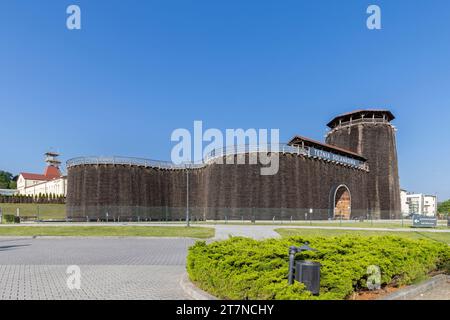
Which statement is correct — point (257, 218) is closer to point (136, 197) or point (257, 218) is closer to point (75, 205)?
point (136, 197)

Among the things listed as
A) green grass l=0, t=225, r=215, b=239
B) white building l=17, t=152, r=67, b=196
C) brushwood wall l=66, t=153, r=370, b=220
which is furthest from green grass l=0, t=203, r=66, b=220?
green grass l=0, t=225, r=215, b=239

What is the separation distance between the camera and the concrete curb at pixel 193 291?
7.32m

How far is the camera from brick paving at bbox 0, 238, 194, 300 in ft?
26.7

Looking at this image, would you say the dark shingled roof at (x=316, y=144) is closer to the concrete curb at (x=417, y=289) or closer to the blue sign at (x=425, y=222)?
the blue sign at (x=425, y=222)

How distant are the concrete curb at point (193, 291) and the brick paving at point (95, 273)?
6.4 inches

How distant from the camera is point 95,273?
10625mm

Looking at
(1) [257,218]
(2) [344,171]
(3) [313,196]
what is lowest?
(1) [257,218]

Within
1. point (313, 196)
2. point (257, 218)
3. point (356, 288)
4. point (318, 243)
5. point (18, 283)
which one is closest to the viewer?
point (356, 288)

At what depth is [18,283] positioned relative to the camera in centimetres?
927

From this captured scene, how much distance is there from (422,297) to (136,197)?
51.8 metres

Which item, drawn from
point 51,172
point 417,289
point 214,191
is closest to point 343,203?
point 214,191

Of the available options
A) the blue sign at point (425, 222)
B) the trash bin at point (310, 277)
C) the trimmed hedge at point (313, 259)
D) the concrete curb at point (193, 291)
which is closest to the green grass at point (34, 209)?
the blue sign at point (425, 222)

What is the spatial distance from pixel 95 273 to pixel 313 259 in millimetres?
6993

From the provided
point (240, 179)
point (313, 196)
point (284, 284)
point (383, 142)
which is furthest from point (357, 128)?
point (284, 284)
